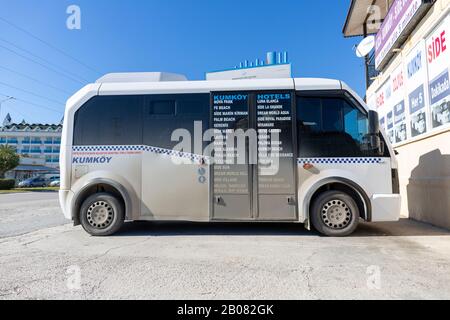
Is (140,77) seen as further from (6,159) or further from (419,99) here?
(6,159)

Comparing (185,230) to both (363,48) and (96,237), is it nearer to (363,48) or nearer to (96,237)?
(96,237)

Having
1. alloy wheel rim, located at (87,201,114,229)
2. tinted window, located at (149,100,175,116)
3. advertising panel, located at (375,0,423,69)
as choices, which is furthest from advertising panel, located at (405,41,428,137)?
alloy wheel rim, located at (87,201,114,229)

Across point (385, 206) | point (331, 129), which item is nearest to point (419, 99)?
point (331, 129)

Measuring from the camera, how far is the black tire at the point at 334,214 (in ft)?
16.8

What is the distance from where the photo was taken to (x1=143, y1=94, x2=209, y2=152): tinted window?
5.38 metres

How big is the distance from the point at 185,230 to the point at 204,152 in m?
1.89

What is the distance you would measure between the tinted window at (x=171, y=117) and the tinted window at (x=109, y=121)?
8.2 inches

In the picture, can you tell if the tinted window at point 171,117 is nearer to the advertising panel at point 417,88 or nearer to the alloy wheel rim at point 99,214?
the alloy wheel rim at point 99,214

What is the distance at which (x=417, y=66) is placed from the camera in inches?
274

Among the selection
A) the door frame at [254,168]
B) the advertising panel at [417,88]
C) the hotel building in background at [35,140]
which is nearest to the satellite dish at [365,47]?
the advertising panel at [417,88]

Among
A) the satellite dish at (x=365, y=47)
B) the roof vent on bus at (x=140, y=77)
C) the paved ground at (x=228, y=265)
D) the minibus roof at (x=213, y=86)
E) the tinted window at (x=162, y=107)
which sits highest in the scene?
the satellite dish at (x=365, y=47)

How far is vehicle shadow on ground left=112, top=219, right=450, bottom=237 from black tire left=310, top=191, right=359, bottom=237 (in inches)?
11.6

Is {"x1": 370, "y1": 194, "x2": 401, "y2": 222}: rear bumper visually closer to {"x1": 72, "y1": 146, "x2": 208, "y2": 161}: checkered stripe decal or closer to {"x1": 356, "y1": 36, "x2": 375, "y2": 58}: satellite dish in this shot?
{"x1": 72, "y1": 146, "x2": 208, "y2": 161}: checkered stripe decal

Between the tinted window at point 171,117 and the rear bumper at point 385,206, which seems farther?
the tinted window at point 171,117
